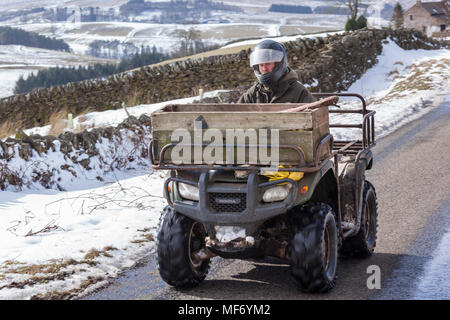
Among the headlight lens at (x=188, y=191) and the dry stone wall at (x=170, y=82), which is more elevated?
the headlight lens at (x=188, y=191)

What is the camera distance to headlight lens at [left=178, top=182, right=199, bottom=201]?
5507mm

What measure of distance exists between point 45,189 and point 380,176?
18.1 ft

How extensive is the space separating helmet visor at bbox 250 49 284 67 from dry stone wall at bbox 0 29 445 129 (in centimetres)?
1573

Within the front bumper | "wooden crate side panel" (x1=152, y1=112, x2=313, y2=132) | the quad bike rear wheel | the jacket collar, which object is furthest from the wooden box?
the quad bike rear wheel

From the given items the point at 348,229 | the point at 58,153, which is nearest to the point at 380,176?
the point at 348,229

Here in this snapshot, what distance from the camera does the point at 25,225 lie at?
8281 millimetres

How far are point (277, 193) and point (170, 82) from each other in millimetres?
18713

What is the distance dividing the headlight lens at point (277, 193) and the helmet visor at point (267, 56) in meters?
1.70

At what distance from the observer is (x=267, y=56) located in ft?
21.4

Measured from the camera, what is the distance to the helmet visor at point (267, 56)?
6.49m

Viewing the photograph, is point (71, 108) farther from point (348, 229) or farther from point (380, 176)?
point (348, 229)

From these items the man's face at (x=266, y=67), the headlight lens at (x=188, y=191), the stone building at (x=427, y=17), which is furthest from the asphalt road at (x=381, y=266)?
the stone building at (x=427, y=17)

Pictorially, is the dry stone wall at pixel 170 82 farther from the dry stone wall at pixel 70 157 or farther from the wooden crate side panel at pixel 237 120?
the wooden crate side panel at pixel 237 120

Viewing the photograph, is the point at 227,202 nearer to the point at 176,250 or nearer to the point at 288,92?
the point at 176,250
